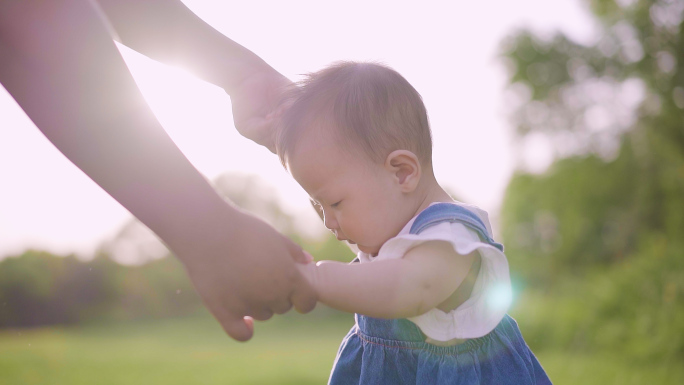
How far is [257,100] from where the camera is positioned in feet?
6.16

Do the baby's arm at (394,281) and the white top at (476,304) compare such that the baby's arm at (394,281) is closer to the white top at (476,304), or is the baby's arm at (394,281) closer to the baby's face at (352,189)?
the white top at (476,304)

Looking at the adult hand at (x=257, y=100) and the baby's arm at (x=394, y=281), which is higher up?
the adult hand at (x=257, y=100)

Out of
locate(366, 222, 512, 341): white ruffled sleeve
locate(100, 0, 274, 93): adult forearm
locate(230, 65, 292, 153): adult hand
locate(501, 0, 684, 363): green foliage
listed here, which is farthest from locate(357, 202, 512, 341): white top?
locate(501, 0, 684, 363): green foliage

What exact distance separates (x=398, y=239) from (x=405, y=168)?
0.84 ft

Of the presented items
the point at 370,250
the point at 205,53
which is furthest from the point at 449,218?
the point at 205,53

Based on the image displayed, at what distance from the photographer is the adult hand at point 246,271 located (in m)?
1.09

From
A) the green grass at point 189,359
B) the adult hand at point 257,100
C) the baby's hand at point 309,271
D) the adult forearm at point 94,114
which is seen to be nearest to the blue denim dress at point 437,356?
the baby's hand at point 309,271

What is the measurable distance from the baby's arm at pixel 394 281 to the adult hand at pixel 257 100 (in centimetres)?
70

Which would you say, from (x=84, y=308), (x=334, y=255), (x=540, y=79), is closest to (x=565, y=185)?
(x=540, y=79)

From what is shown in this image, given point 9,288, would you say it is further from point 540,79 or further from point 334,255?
point 540,79

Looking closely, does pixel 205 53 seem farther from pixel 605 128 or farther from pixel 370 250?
pixel 605 128

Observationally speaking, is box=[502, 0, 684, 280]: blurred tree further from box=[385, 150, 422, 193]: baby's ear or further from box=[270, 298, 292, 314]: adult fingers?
box=[270, 298, 292, 314]: adult fingers

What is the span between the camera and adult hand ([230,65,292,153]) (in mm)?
1825

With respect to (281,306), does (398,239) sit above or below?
above
